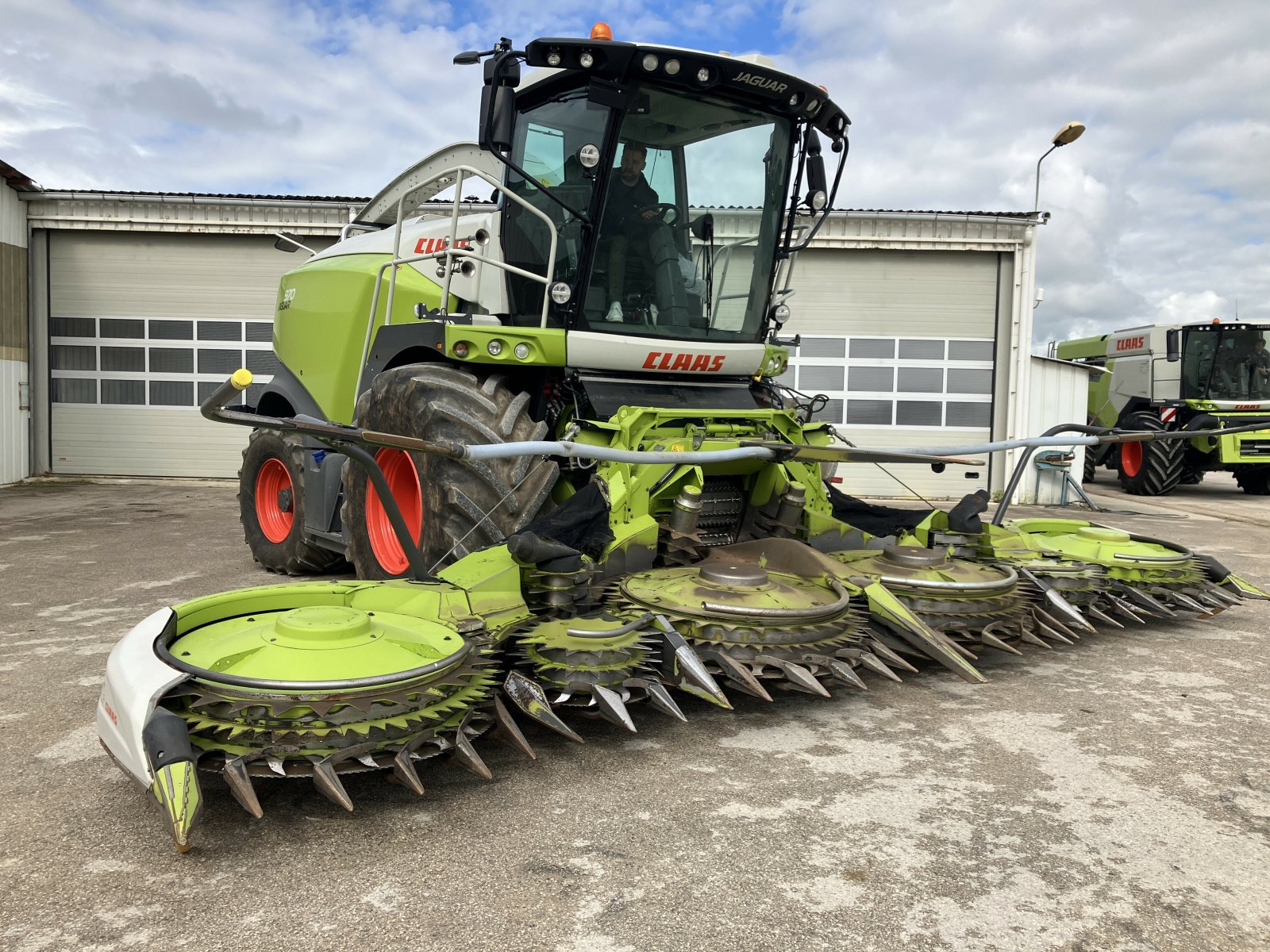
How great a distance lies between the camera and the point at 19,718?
3.47 m

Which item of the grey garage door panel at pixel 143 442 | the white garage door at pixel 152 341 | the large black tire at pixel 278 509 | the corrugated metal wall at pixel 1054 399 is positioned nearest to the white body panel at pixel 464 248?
the large black tire at pixel 278 509

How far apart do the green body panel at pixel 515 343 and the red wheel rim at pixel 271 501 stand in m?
2.82

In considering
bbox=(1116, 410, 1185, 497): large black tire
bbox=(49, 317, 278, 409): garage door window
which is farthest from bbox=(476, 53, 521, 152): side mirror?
bbox=(1116, 410, 1185, 497): large black tire

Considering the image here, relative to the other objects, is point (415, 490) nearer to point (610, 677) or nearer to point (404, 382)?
point (404, 382)

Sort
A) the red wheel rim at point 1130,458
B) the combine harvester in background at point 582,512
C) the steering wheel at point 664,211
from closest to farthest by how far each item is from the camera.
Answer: the combine harvester in background at point 582,512 < the steering wheel at point 664,211 < the red wheel rim at point 1130,458

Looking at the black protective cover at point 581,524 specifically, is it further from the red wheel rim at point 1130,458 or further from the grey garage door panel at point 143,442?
the red wheel rim at point 1130,458

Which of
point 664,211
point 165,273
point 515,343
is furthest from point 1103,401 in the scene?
point 515,343

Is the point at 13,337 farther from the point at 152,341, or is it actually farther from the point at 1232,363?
the point at 1232,363

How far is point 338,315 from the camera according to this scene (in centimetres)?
612

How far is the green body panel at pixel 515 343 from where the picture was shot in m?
4.46

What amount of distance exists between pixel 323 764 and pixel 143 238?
43.9ft

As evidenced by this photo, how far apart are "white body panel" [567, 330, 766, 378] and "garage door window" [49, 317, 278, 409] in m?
10.2

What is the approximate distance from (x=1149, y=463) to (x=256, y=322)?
1355 centimetres

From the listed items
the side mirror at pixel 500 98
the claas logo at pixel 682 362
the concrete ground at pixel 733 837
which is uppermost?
the side mirror at pixel 500 98
